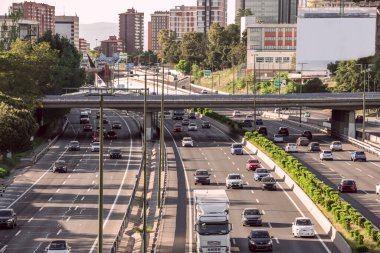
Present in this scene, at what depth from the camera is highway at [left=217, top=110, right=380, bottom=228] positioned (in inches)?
2579

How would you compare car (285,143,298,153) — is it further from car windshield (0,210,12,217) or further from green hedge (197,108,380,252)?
car windshield (0,210,12,217)

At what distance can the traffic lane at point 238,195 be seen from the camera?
5480cm

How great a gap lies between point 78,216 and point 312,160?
40332mm

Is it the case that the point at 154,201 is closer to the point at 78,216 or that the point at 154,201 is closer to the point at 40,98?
the point at 78,216

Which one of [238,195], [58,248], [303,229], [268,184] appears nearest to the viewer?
[58,248]

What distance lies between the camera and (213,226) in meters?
46.5

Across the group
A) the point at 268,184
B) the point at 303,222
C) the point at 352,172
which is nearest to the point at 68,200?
the point at 268,184

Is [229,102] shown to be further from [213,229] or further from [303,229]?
[213,229]

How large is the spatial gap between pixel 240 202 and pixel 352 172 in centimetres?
2268

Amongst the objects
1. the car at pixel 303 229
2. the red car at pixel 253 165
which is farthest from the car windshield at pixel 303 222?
the red car at pixel 253 165

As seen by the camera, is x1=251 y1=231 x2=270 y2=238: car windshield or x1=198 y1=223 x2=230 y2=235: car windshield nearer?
x1=198 y1=223 x2=230 y2=235: car windshield

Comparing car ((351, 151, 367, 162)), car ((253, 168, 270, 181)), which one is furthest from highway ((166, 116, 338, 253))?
car ((351, 151, 367, 162))

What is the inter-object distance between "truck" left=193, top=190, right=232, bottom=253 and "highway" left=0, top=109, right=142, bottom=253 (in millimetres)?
6912

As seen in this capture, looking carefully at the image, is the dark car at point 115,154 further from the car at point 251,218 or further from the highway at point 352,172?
the car at point 251,218
